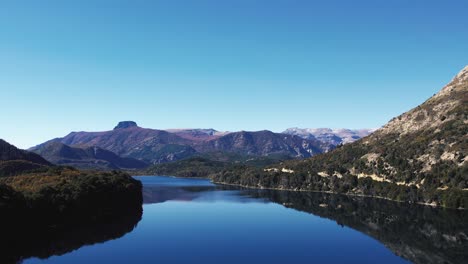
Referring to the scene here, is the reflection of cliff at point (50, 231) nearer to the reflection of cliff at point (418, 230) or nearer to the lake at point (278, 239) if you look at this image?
the lake at point (278, 239)

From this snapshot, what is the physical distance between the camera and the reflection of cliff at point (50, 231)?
112 metres

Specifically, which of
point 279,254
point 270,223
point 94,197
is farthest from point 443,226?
point 94,197

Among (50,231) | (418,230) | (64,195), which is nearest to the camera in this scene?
(50,231)

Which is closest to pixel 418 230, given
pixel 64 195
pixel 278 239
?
pixel 278 239

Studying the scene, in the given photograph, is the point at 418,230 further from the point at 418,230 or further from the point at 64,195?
the point at 64,195

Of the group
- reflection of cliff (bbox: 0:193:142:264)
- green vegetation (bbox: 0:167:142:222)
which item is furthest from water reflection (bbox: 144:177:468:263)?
green vegetation (bbox: 0:167:142:222)

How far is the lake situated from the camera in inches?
4405

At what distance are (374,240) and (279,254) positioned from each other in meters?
40.6

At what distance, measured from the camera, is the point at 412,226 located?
159 metres

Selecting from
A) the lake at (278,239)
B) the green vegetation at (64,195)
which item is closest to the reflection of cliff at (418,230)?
the lake at (278,239)

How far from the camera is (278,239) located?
139250 millimetres

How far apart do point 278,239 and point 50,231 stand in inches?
2937

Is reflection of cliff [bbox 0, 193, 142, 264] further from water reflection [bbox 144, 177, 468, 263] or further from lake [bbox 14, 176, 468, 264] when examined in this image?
water reflection [bbox 144, 177, 468, 263]

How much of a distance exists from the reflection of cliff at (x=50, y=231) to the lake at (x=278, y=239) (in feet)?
3.54
